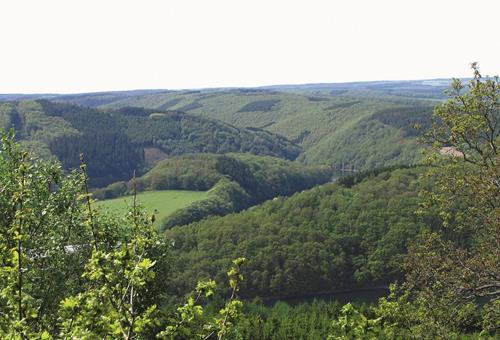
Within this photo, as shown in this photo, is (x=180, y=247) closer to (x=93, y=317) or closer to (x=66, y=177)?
(x=66, y=177)

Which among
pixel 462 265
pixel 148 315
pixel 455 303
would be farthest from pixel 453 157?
pixel 148 315

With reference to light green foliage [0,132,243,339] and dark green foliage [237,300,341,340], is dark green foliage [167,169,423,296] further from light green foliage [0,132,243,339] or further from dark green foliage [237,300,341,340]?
light green foliage [0,132,243,339]

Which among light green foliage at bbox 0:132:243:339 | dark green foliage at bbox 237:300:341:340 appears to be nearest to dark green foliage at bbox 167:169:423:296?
dark green foliage at bbox 237:300:341:340

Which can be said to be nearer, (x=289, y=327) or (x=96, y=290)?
(x=96, y=290)

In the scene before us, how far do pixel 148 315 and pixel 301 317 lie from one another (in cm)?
9284

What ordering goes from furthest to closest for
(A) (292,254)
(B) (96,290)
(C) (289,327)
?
(A) (292,254) < (C) (289,327) < (B) (96,290)

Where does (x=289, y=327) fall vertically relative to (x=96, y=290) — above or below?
below

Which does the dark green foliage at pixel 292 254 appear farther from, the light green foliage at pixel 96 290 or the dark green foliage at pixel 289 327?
the light green foliage at pixel 96 290

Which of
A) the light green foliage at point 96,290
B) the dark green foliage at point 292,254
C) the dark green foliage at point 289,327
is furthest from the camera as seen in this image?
the dark green foliage at point 292,254

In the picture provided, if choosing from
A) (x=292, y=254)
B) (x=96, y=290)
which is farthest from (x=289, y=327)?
(x=292, y=254)

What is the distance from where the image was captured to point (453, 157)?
29266mm

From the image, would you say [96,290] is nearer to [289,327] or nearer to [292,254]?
[289,327]

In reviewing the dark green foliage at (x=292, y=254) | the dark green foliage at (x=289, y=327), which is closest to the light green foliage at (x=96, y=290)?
the dark green foliage at (x=289, y=327)

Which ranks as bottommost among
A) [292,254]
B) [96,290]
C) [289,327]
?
[292,254]
